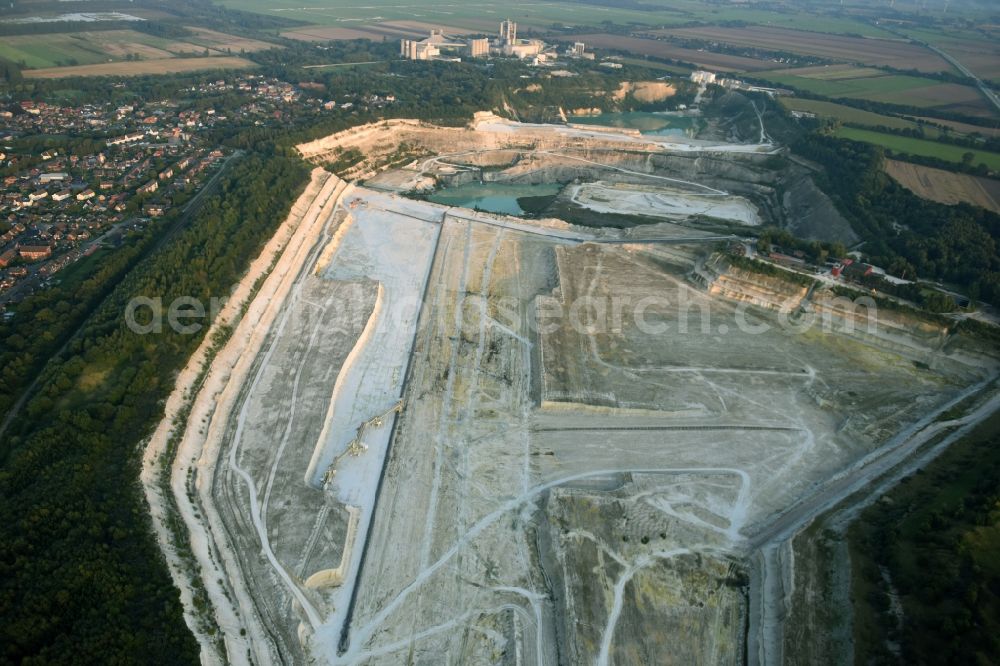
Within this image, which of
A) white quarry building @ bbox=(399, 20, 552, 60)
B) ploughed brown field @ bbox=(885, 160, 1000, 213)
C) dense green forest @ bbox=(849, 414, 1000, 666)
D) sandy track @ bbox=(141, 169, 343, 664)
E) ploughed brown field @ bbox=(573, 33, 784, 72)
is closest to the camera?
dense green forest @ bbox=(849, 414, 1000, 666)

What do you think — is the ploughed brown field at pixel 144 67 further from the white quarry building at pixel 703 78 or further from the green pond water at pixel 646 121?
the white quarry building at pixel 703 78

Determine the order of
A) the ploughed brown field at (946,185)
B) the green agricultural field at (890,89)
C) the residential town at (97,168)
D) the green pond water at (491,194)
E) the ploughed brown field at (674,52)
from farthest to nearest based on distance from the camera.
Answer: the ploughed brown field at (674,52)
the green agricultural field at (890,89)
the green pond water at (491,194)
the ploughed brown field at (946,185)
the residential town at (97,168)

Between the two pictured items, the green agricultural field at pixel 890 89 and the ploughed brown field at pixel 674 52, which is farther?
the ploughed brown field at pixel 674 52

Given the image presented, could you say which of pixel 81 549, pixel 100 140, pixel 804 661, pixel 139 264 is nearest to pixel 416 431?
pixel 81 549

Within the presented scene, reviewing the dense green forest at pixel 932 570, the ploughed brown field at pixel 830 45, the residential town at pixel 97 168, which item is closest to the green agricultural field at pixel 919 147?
the dense green forest at pixel 932 570

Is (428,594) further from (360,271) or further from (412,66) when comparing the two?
(412,66)

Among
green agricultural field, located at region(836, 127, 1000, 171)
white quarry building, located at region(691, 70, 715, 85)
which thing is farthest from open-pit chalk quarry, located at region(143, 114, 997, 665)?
white quarry building, located at region(691, 70, 715, 85)

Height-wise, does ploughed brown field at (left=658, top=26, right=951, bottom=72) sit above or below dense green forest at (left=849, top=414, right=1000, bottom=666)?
above

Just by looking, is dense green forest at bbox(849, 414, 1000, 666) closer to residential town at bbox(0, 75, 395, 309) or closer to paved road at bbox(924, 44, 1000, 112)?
residential town at bbox(0, 75, 395, 309)
